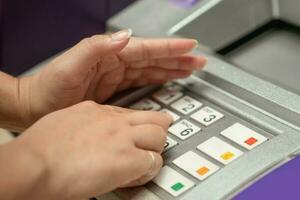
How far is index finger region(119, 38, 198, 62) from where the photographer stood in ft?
2.52

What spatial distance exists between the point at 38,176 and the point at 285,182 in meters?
0.25

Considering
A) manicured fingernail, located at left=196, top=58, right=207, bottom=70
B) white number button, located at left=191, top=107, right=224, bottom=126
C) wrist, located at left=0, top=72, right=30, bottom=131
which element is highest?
manicured fingernail, located at left=196, top=58, right=207, bottom=70

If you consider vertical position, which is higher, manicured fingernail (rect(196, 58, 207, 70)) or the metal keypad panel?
manicured fingernail (rect(196, 58, 207, 70))

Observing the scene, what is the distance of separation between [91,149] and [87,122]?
0.04 meters

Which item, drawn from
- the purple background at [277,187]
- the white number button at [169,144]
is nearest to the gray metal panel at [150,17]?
the white number button at [169,144]

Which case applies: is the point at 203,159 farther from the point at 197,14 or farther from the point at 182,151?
the point at 197,14

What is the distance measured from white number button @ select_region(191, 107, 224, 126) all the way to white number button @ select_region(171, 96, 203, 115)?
0.04 feet

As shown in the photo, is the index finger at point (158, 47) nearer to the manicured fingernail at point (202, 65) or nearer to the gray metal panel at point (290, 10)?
the manicured fingernail at point (202, 65)

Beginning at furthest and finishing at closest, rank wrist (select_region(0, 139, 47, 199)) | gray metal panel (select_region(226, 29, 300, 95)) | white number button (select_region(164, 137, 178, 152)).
Answer: gray metal panel (select_region(226, 29, 300, 95)), white number button (select_region(164, 137, 178, 152)), wrist (select_region(0, 139, 47, 199))

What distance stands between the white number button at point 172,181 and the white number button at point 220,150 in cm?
5

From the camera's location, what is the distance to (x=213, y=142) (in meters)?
0.68

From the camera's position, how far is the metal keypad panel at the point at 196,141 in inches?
25.2

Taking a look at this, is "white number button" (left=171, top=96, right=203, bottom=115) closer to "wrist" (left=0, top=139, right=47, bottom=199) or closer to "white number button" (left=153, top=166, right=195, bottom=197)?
"white number button" (left=153, top=166, right=195, bottom=197)

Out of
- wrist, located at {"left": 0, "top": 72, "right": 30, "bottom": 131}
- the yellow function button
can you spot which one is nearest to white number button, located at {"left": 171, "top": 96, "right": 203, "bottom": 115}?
the yellow function button
